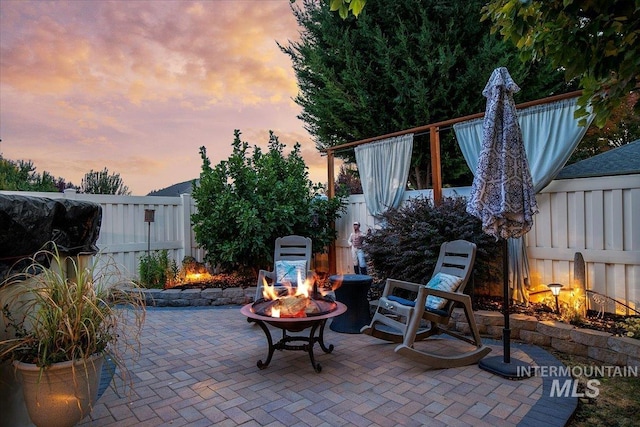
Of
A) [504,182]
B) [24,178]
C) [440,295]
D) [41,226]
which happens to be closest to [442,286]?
[440,295]

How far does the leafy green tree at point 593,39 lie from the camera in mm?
1998

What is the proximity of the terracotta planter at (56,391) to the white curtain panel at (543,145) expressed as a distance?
428 centimetres

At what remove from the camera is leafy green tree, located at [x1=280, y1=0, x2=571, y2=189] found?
809 centimetres

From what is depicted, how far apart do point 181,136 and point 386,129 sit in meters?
4.89

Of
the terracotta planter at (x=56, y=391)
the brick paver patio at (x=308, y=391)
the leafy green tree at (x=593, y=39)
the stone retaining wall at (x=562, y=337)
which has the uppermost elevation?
the leafy green tree at (x=593, y=39)

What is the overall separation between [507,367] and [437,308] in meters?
0.77

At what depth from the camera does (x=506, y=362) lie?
320 centimetres

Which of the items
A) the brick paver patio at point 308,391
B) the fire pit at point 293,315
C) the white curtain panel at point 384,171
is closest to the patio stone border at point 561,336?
the brick paver patio at point 308,391

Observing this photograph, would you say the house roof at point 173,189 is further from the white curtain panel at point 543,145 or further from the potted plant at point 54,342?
the potted plant at point 54,342

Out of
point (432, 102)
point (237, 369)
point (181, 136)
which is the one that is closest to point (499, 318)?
point (237, 369)

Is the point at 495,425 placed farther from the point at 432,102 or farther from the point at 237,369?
the point at 432,102

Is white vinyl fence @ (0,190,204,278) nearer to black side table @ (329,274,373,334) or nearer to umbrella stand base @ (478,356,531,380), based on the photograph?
black side table @ (329,274,373,334)

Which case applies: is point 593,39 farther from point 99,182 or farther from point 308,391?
point 99,182

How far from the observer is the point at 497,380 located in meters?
3.01
